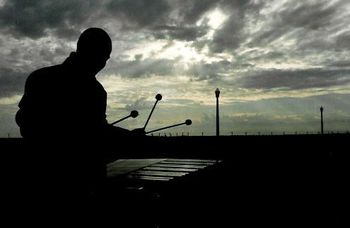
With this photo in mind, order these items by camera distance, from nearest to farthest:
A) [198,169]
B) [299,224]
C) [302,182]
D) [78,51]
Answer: [78,51] < [198,169] < [299,224] < [302,182]

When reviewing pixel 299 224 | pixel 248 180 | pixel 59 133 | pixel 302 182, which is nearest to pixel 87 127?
pixel 59 133

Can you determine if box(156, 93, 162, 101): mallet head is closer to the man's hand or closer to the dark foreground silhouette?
the dark foreground silhouette

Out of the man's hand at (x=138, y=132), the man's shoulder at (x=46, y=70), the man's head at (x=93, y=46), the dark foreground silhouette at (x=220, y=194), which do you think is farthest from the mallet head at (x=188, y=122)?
the man's shoulder at (x=46, y=70)

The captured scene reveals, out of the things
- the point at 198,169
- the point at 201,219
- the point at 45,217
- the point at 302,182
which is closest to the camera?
the point at 45,217

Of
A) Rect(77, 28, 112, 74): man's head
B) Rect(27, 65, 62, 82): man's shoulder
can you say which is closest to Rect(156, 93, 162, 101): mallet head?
Rect(77, 28, 112, 74): man's head

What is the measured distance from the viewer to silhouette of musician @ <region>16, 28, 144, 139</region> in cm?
252

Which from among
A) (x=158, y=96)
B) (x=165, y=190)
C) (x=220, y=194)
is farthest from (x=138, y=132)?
(x=220, y=194)

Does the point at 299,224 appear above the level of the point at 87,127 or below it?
below

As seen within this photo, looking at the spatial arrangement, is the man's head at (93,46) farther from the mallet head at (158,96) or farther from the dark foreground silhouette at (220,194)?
the mallet head at (158,96)

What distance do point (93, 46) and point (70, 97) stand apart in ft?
1.39

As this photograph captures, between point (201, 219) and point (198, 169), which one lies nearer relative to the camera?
point (198, 169)

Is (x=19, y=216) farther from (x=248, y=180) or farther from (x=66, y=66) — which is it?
(x=248, y=180)

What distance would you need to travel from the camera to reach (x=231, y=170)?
6125 mm

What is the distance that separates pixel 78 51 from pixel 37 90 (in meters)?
0.43
